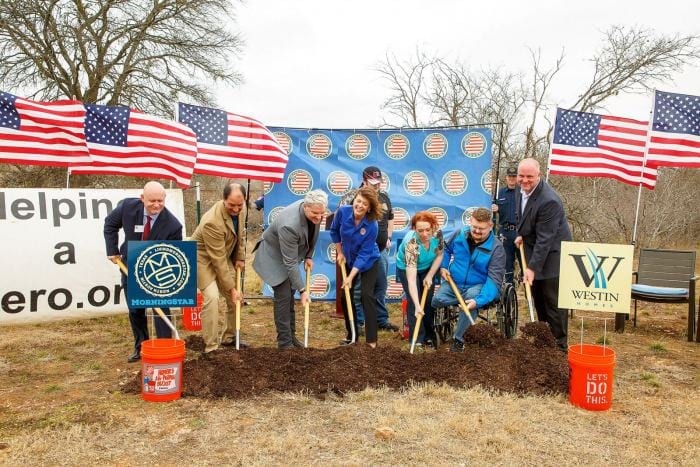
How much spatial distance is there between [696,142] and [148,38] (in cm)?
1523

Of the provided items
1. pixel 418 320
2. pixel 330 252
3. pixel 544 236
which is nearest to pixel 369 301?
pixel 418 320

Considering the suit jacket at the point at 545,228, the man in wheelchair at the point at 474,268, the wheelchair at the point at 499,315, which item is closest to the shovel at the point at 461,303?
the man in wheelchair at the point at 474,268

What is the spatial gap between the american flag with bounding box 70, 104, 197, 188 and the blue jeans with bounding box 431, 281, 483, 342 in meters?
3.60

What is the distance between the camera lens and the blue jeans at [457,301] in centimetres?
557

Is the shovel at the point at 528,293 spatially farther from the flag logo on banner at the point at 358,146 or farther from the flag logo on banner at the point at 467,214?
the flag logo on banner at the point at 358,146

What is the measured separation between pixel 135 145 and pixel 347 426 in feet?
15.8

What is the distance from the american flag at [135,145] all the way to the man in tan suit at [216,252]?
205 cm

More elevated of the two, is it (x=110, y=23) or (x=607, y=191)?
(x=110, y=23)

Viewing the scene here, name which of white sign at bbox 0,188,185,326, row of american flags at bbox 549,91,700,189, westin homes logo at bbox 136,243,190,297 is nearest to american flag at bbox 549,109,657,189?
row of american flags at bbox 549,91,700,189

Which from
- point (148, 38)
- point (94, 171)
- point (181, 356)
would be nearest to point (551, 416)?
point (181, 356)

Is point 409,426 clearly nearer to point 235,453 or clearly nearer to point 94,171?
point 235,453

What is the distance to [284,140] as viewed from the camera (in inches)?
330

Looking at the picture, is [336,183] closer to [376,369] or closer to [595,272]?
[376,369]

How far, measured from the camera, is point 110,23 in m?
17.0
